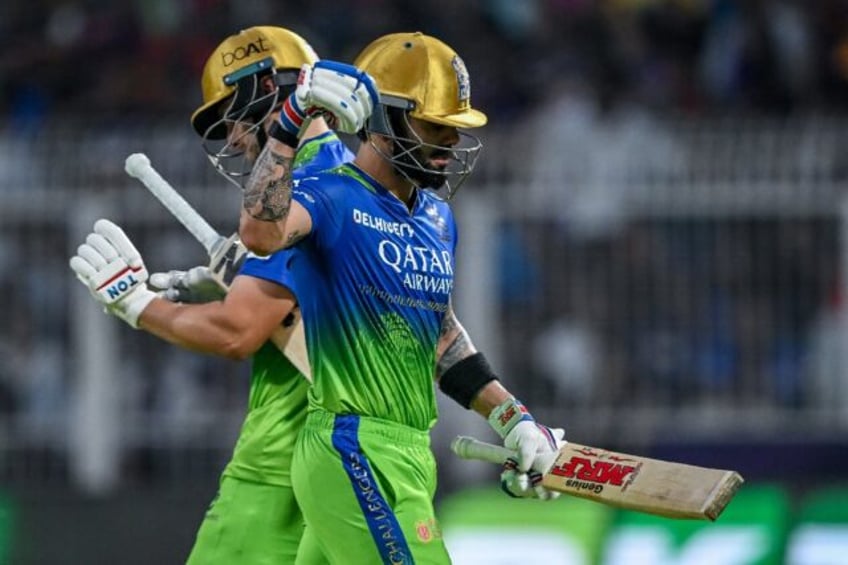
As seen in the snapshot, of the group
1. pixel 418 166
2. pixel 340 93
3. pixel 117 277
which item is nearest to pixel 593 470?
pixel 418 166

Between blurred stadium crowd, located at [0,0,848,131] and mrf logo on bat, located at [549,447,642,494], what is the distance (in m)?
7.55

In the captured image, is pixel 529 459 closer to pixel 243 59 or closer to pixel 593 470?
pixel 593 470

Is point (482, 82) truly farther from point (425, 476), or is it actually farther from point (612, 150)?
point (425, 476)

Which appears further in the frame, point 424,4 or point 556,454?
point 424,4

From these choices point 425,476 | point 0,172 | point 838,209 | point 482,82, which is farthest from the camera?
point 482,82

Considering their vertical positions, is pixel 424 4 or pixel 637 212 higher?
pixel 424 4

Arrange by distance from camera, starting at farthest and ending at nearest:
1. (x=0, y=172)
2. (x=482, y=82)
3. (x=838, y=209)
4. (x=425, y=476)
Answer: (x=482, y=82), (x=0, y=172), (x=838, y=209), (x=425, y=476)

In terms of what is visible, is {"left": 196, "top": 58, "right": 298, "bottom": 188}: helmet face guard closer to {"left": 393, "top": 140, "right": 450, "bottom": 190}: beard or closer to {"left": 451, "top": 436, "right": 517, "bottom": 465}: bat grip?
{"left": 393, "top": 140, "right": 450, "bottom": 190}: beard

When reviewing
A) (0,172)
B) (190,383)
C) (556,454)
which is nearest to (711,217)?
(190,383)

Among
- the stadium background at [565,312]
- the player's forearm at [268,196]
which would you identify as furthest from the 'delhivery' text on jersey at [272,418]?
the stadium background at [565,312]

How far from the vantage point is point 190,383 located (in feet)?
38.1

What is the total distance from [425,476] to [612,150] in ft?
21.2

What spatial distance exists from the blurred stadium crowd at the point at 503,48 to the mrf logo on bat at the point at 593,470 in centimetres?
755

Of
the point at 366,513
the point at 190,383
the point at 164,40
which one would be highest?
the point at 164,40
